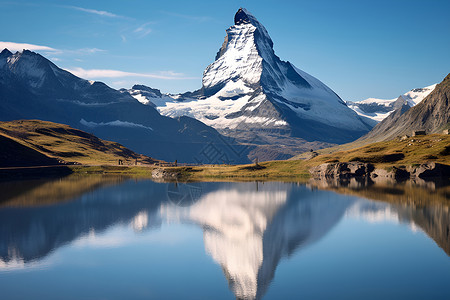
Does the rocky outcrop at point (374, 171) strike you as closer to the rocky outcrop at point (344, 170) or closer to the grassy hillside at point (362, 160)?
the rocky outcrop at point (344, 170)

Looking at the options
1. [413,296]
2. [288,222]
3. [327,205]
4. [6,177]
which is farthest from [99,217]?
[6,177]

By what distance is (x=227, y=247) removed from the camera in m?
58.1

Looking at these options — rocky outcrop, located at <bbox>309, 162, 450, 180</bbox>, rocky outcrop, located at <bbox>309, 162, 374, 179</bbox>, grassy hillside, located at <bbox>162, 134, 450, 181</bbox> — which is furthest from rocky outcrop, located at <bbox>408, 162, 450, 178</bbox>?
rocky outcrop, located at <bbox>309, 162, 374, 179</bbox>

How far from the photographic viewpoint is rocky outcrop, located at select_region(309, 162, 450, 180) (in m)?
145

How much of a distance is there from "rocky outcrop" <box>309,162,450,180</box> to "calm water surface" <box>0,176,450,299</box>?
45.8 metres

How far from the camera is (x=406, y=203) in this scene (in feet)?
286

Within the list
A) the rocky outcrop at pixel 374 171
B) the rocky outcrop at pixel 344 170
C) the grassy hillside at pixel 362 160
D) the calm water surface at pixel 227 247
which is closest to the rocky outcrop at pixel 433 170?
the rocky outcrop at pixel 374 171

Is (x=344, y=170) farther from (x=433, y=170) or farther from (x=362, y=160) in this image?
(x=433, y=170)

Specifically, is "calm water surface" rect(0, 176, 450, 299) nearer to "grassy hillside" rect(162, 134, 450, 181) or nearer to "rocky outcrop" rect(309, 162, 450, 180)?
"rocky outcrop" rect(309, 162, 450, 180)

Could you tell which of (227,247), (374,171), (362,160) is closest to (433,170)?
(374,171)

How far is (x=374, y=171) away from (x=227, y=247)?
110541 millimetres

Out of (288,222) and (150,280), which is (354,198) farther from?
(150,280)

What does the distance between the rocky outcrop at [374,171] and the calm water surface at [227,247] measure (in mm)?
45820

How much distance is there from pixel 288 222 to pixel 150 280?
3443cm
